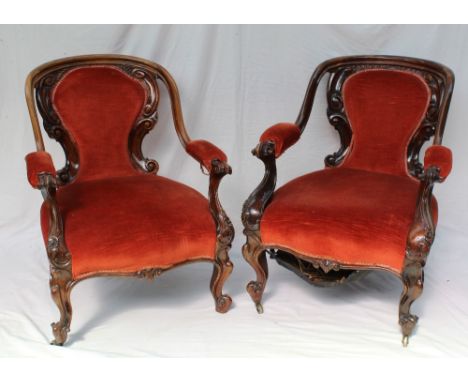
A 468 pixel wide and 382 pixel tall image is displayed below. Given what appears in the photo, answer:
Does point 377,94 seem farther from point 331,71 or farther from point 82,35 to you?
point 82,35

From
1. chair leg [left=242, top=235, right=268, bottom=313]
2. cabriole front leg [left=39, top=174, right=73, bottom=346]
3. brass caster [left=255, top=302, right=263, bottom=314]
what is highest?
cabriole front leg [left=39, top=174, right=73, bottom=346]

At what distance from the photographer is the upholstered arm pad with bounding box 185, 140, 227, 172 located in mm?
2469

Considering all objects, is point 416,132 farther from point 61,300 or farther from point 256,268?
point 61,300

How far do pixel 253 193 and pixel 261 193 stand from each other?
0.11 ft

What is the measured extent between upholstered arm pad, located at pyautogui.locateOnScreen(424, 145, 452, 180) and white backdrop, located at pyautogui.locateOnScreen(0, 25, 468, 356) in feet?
2.22

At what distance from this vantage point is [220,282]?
258 cm

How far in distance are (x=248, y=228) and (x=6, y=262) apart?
1287 mm

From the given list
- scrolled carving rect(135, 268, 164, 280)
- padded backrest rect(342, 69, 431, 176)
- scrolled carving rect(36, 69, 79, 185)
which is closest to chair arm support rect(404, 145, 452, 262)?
padded backrest rect(342, 69, 431, 176)

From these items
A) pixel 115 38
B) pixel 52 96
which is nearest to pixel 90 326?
pixel 52 96

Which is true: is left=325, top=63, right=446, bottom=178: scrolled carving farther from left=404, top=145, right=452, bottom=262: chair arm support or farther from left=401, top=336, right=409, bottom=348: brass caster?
left=401, top=336, right=409, bottom=348: brass caster

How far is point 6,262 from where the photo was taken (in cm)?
303

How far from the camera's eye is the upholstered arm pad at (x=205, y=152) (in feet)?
8.10

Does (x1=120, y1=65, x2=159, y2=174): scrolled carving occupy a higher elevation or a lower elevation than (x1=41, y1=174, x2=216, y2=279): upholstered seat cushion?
higher

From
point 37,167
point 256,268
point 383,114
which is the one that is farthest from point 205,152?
point 383,114
